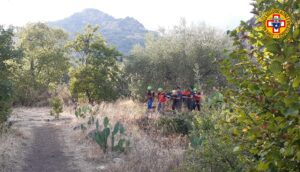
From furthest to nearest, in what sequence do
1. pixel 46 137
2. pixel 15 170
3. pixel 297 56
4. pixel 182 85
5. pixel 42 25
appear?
pixel 42 25 → pixel 182 85 → pixel 46 137 → pixel 15 170 → pixel 297 56

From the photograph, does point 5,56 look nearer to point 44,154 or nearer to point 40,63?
point 44,154

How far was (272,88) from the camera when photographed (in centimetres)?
237

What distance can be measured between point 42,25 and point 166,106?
79.9 ft

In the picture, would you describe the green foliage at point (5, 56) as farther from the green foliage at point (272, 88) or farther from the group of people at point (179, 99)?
the green foliage at point (272, 88)

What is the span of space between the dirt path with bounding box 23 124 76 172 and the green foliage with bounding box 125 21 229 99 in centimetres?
1287

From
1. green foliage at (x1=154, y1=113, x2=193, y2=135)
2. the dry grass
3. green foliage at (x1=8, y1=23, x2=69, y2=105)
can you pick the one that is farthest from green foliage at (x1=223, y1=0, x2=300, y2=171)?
green foliage at (x1=8, y1=23, x2=69, y2=105)

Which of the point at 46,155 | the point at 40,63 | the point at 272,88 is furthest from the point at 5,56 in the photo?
the point at 40,63

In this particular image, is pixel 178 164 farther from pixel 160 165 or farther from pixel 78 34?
pixel 78 34

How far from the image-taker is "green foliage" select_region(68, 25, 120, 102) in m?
24.5

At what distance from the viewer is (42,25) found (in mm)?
40281

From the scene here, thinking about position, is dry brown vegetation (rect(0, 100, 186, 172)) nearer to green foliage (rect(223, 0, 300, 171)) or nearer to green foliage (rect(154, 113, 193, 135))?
green foliage (rect(154, 113, 193, 135))

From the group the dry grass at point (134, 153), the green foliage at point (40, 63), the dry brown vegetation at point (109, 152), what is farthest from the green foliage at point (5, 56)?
the green foliage at point (40, 63)

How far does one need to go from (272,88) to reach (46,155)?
9.31 meters

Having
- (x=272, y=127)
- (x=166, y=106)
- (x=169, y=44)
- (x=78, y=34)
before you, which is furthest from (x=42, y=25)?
(x=272, y=127)
